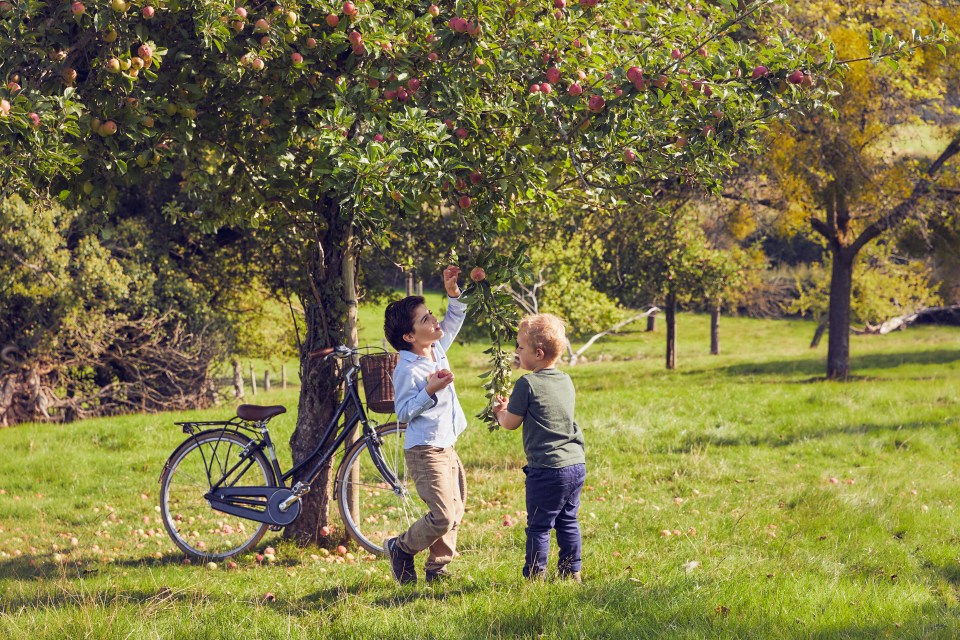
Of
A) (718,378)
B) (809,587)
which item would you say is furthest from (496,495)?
(718,378)

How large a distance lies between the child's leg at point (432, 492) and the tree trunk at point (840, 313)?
17.0 meters

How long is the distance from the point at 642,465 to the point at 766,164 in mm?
9072

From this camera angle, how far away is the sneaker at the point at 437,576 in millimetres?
5683

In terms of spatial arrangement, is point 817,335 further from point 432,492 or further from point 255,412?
point 432,492

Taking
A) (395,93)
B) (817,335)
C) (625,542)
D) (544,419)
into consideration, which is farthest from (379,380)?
(817,335)

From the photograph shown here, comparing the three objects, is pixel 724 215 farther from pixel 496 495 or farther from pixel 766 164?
pixel 496 495

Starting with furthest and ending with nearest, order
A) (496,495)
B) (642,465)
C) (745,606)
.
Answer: (642,465) → (496,495) → (745,606)

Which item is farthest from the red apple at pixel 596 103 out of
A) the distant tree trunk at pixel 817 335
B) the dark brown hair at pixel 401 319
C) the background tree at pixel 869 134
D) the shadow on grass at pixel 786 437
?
the distant tree trunk at pixel 817 335

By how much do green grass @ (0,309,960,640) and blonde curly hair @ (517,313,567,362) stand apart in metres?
1.37

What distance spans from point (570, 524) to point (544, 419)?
736 mm

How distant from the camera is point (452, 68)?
5496 mm

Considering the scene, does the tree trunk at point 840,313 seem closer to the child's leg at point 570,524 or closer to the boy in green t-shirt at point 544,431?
the child's leg at point 570,524

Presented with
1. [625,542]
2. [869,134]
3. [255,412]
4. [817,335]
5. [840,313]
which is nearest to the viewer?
[255,412]

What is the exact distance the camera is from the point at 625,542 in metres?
6.84
